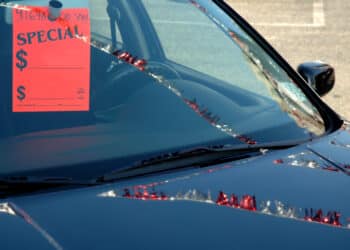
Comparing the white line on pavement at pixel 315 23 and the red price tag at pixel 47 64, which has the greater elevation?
the white line on pavement at pixel 315 23

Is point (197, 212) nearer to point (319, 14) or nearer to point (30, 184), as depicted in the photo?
point (30, 184)

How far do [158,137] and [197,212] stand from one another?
38 centimetres

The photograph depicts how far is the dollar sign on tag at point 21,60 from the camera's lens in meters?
2.50

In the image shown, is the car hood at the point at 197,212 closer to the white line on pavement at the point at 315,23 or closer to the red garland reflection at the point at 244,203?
the red garland reflection at the point at 244,203

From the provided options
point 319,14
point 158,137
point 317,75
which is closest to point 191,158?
point 158,137

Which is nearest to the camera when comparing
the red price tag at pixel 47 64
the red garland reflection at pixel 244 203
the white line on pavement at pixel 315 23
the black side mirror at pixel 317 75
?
the red garland reflection at pixel 244 203

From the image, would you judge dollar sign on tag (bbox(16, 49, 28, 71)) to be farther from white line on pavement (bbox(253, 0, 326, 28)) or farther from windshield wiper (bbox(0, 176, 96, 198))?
white line on pavement (bbox(253, 0, 326, 28))

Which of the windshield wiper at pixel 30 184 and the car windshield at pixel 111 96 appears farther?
the car windshield at pixel 111 96

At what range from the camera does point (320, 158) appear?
2.55 meters

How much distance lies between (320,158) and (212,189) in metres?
0.44

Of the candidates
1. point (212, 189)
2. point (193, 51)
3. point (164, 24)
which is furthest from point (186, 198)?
point (164, 24)

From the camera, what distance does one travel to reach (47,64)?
2516 millimetres

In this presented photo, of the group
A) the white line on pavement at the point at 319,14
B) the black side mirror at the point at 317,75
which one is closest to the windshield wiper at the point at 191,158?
the black side mirror at the point at 317,75

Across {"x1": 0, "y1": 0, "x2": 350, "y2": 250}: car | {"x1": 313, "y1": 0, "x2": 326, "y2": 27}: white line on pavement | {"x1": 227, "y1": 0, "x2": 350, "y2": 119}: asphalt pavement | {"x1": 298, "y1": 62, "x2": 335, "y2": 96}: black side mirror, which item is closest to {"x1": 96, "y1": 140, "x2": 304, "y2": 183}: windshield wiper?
{"x1": 0, "y1": 0, "x2": 350, "y2": 250}: car
